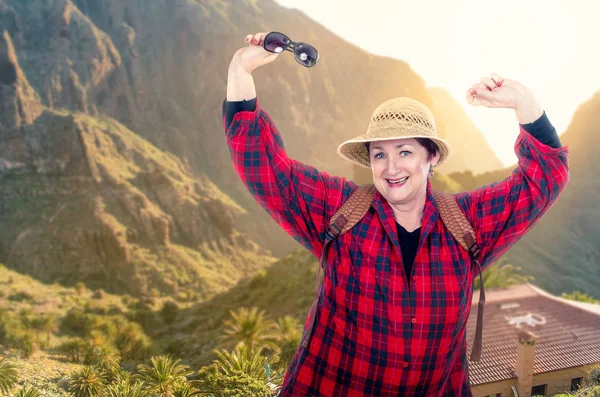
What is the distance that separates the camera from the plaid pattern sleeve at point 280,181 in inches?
90.3

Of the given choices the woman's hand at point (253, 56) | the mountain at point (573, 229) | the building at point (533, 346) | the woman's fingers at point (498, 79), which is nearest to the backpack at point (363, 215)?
the woman's fingers at point (498, 79)

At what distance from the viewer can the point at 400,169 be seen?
2.39m

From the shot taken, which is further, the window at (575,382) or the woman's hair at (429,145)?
the window at (575,382)

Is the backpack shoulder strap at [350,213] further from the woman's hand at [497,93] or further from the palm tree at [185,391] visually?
the palm tree at [185,391]

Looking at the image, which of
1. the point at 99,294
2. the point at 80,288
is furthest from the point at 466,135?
the point at 80,288

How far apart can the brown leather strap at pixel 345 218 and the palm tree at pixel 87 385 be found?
464 inches

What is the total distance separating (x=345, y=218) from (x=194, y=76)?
310 feet

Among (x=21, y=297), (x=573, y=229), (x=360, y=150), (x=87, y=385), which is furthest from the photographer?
(x=573, y=229)

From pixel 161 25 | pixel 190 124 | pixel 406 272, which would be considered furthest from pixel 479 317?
pixel 161 25

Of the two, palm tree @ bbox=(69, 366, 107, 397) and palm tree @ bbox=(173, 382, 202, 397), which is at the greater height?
palm tree @ bbox=(173, 382, 202, 397)

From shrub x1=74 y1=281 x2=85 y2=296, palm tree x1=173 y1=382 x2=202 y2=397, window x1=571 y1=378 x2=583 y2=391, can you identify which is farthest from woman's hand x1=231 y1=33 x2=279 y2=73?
shrub x1=74 y1=281 x2=85 y2=296

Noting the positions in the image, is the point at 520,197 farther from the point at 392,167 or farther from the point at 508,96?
the point at 392,167

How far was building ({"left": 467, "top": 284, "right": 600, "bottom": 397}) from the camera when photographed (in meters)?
11.9

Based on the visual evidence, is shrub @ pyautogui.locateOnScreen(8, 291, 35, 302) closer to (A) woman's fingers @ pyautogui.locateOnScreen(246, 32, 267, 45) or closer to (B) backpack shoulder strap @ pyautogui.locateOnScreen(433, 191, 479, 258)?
(A) woman's fingers @ pyautogui.locateOnScreen(246, 32, 267, 45)
